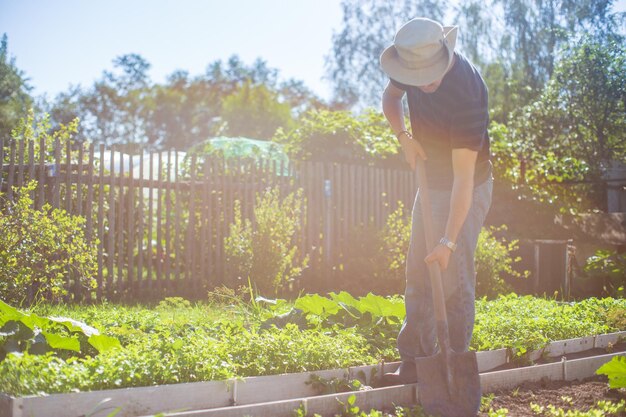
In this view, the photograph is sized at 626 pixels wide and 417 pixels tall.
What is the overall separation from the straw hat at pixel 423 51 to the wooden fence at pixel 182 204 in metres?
4.81

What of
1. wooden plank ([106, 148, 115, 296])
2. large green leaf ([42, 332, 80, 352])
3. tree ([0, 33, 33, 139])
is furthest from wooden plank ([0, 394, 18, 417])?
tree ([0, 33, 33, 139])

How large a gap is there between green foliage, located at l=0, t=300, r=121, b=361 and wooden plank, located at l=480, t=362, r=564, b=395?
2058mm

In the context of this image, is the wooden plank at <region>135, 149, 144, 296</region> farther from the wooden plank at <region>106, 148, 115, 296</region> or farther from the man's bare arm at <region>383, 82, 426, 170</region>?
the man's bare arm at <region>383, 82, 426, 170</region>

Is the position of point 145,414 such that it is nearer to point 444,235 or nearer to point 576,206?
point 444,235

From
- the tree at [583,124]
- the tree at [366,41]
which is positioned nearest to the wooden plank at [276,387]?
the tree at [583,124]

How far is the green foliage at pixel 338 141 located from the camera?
38.5ft

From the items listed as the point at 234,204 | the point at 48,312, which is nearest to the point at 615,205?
the point at 234,204

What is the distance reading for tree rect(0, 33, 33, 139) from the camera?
19.0 m

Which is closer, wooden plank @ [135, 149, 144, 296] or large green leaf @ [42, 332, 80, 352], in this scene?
large green leaf @ [42, 332, 80, 352]

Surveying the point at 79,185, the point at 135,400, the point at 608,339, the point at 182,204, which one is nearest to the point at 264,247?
the point at 182,204

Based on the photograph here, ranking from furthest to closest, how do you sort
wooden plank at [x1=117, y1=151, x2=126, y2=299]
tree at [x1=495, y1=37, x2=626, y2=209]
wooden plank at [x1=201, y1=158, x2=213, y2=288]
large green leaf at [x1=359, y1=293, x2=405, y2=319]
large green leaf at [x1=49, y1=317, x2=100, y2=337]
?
tree at [x1=495, y1=37, x2=626, y2=209]
wooden plank at [x1=201, y1=158, x2=213, y2=288]
wooden plank at [x1=117, y1=151, x2=126, y2=299]
large green leaf at [x1=359, y1=293, x2=405, y2=319]
large green leaf at [x1=49, y1=317, x2=100, y2=337]

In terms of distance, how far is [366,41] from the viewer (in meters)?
26.5

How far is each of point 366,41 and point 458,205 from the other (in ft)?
78.8

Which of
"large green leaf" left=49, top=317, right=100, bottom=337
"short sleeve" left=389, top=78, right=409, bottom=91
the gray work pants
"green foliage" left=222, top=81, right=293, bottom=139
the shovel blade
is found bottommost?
the shovel blade
